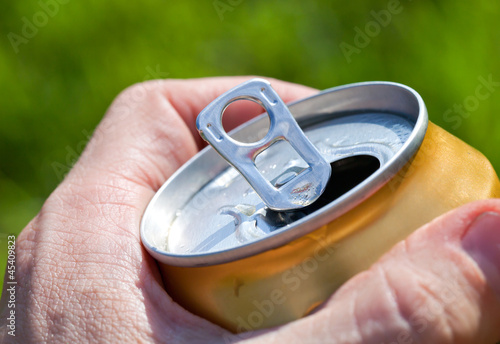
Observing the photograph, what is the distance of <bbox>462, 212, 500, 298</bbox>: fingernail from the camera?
2.53 ft

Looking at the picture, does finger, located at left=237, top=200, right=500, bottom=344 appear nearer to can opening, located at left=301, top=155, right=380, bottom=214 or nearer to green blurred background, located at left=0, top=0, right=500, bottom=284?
can opening, located at left=301, top=155, right=380, bottom=214

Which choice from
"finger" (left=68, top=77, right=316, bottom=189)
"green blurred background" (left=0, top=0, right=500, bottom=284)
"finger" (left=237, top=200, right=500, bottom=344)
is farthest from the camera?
"green blurred background" (left=0, top=0, right=500, bottom=284)

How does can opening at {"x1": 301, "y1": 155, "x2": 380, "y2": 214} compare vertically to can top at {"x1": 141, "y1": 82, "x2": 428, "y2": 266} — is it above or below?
below

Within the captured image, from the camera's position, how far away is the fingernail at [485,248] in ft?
2.53

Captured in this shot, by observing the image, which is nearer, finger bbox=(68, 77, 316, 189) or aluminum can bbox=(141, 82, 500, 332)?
aluminum can bbox=(141, 82, 500, 332)

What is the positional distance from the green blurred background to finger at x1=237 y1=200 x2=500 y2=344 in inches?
44.0

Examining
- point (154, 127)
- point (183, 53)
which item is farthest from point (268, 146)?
point (183, 53)

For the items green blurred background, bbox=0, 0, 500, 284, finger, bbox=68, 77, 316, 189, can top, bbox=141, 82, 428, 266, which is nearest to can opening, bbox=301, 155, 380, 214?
can top, bbox=141, 82, 428, 266

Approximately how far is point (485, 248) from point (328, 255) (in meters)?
0.21

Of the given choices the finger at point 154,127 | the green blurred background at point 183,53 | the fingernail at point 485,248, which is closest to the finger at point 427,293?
the fingernail at point 485,248

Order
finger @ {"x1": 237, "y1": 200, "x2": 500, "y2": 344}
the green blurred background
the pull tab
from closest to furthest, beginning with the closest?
finger @ {"x1": 237, "y1": 200, "x2": 500, "y2": 344}
the pull tab
the green blurred background

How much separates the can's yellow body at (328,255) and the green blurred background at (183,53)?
1081 mm

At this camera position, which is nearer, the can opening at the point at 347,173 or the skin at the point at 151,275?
the skin at the point at 151,275

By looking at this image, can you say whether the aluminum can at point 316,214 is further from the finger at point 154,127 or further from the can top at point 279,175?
A: the finger at point 154,127
